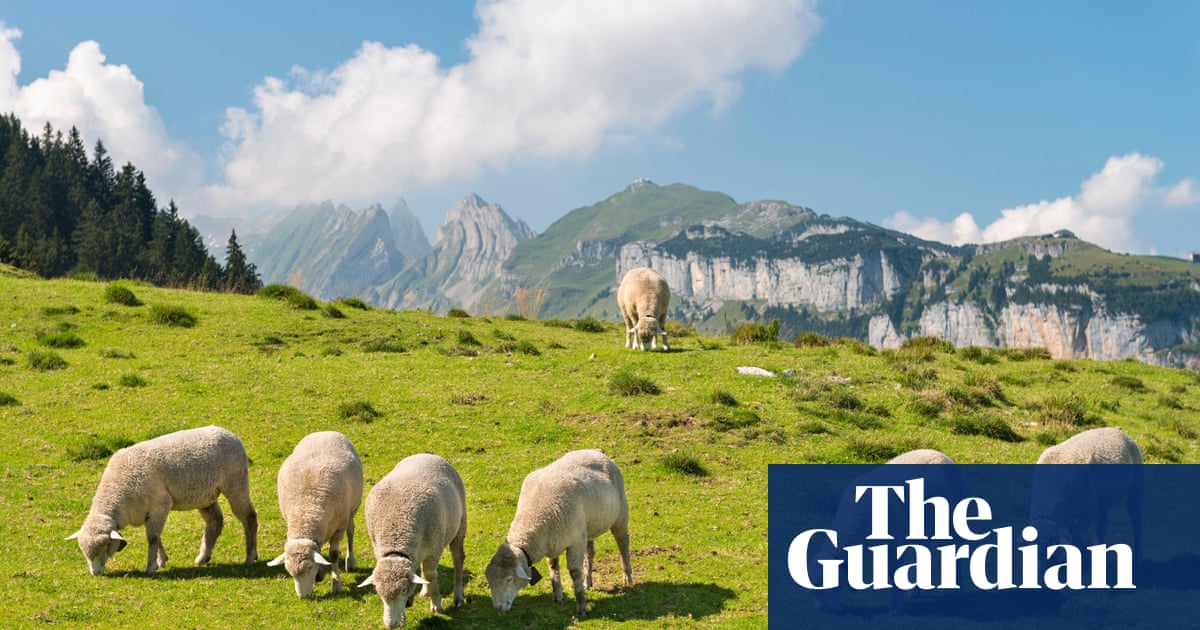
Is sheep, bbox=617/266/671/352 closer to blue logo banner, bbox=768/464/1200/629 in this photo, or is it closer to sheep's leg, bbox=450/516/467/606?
blue logo banner, bbox=768/464/1200/629

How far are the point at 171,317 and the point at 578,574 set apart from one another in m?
24.3

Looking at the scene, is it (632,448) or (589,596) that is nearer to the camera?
(589,596)

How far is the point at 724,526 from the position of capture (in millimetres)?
15664

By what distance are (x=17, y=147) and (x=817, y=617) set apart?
11504cm

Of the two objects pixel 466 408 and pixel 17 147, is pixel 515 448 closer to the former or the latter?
pixel 466 408

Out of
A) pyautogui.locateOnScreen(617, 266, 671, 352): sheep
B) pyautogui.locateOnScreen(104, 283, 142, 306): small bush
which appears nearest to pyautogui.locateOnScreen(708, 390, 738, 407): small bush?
pyautogui.locateOnScreen(617, 266, 671, 352): sheep

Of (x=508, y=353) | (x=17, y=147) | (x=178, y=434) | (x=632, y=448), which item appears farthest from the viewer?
(x=17, y=147)

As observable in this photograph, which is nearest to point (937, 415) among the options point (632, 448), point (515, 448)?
point (632, 448)

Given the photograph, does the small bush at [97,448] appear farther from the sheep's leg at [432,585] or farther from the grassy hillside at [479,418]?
the sheep's leg at [432,585]

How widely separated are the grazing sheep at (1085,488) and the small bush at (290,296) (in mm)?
27813

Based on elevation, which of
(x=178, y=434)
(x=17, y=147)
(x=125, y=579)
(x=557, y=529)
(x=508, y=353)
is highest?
(x=17, y=147)

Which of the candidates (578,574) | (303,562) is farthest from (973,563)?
(303,562)

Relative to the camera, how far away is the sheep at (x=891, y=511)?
41.0 ft

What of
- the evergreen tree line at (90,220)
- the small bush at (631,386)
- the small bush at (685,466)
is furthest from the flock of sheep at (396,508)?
the evergreen tree line at (90,220)
